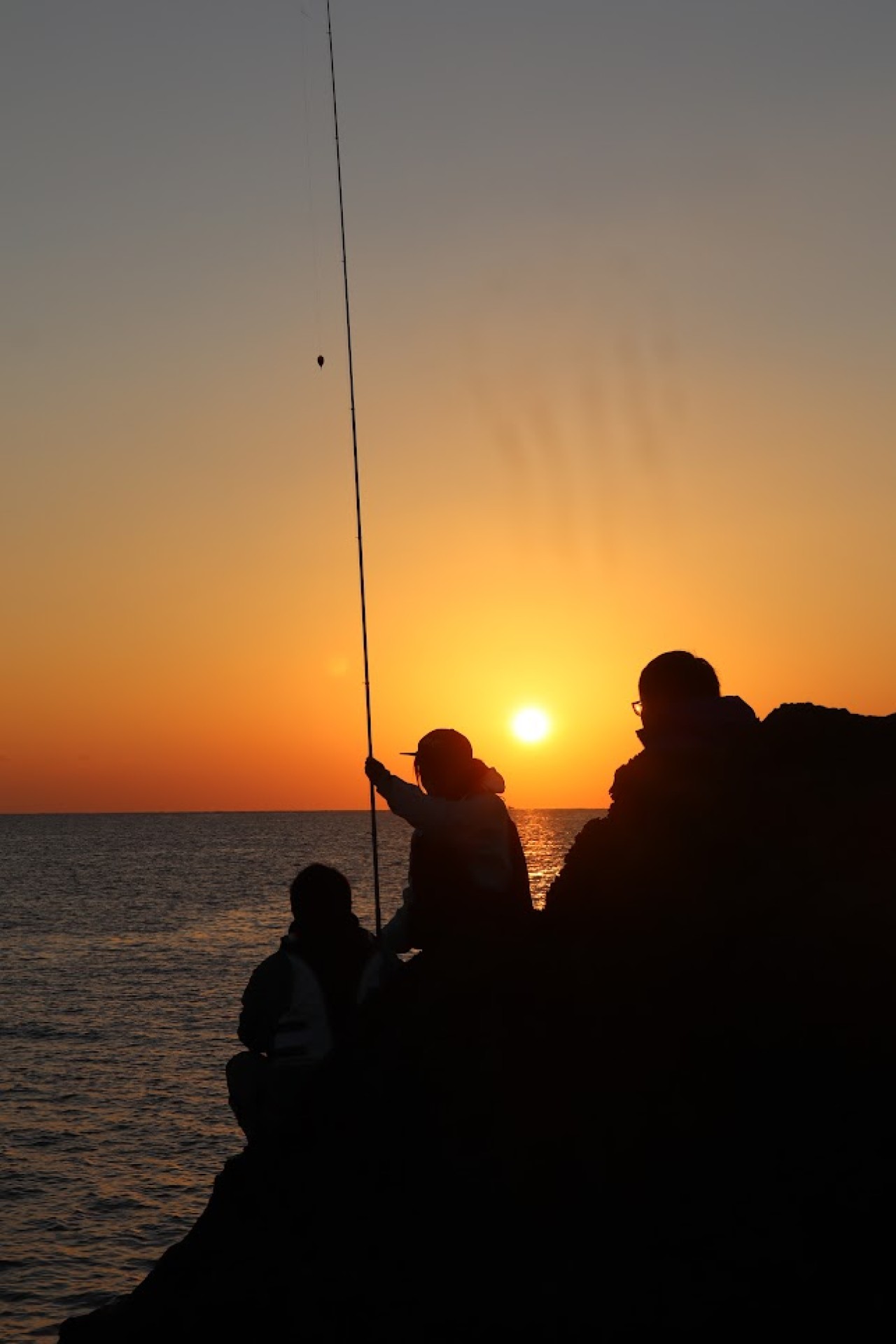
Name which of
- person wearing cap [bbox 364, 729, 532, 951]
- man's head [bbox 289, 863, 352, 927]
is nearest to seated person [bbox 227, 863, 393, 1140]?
man's head [bbox 289, 863, 352, 927]

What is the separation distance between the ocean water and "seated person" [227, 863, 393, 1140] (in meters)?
9.35

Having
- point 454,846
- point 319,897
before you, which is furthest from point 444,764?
point 319,897

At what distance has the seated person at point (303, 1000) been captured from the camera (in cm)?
636

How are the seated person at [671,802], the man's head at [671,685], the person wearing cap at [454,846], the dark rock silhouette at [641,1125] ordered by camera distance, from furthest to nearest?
the person wearing cap at [454,846] < the man's head at [671,685] < the seated person at [671,802] < the dark rock silhouette at [641,1125]

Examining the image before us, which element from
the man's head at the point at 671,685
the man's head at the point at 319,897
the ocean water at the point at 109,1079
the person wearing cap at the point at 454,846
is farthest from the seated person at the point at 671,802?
the ocean water at the point at 109,1079

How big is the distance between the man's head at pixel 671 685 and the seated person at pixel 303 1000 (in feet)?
5.62

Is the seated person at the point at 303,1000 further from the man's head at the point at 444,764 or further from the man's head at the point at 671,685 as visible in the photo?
the man's head at the point at 671,685

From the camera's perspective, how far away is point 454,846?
6258 mm

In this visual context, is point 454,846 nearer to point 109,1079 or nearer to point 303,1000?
point 303,1000

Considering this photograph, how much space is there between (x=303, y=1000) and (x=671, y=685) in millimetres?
2395

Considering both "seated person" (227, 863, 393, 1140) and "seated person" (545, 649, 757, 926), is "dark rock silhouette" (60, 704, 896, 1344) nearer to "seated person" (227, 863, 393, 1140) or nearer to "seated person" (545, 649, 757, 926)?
"seated person" (545, 649, 757, 926)

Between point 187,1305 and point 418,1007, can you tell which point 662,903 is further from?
point 187,1305

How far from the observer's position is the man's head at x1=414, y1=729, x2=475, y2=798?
630cm

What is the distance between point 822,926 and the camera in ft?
16.5
